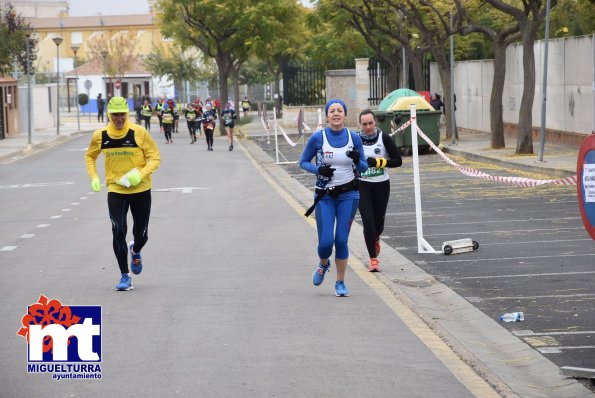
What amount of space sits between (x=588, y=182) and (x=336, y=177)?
315cm

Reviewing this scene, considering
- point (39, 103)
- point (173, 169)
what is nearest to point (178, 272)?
point (173, 169)

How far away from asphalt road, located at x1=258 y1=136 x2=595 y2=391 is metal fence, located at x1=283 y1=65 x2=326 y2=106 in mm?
37831

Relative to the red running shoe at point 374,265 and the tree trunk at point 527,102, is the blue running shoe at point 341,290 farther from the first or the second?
the tree trunk at point 527,102

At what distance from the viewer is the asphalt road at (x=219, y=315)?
782 centimetres

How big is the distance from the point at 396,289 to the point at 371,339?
8.63 ft

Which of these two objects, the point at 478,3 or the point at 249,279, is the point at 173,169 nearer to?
the point at 478,3

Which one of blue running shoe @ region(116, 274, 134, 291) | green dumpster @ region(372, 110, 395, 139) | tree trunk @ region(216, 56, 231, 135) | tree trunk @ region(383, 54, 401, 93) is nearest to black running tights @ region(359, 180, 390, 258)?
blue running shoe @ region(116, 274, 134, 291)

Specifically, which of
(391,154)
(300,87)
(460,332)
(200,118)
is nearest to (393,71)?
(300,87)

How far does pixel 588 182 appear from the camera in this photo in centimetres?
875

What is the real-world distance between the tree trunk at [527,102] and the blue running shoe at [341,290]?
69.0 ft

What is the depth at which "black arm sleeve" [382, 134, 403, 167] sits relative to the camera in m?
12.6

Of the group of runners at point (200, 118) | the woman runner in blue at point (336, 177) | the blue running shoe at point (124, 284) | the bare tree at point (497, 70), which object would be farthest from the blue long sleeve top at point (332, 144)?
the group of runners at point (200, 118)

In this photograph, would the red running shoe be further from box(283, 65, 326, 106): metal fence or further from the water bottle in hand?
box(283, 65, 326, 106): metal fence

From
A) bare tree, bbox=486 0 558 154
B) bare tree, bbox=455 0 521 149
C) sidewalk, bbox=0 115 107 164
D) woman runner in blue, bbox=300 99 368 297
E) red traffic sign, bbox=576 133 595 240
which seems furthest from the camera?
sidewalk, bbox=0 115 107 164
